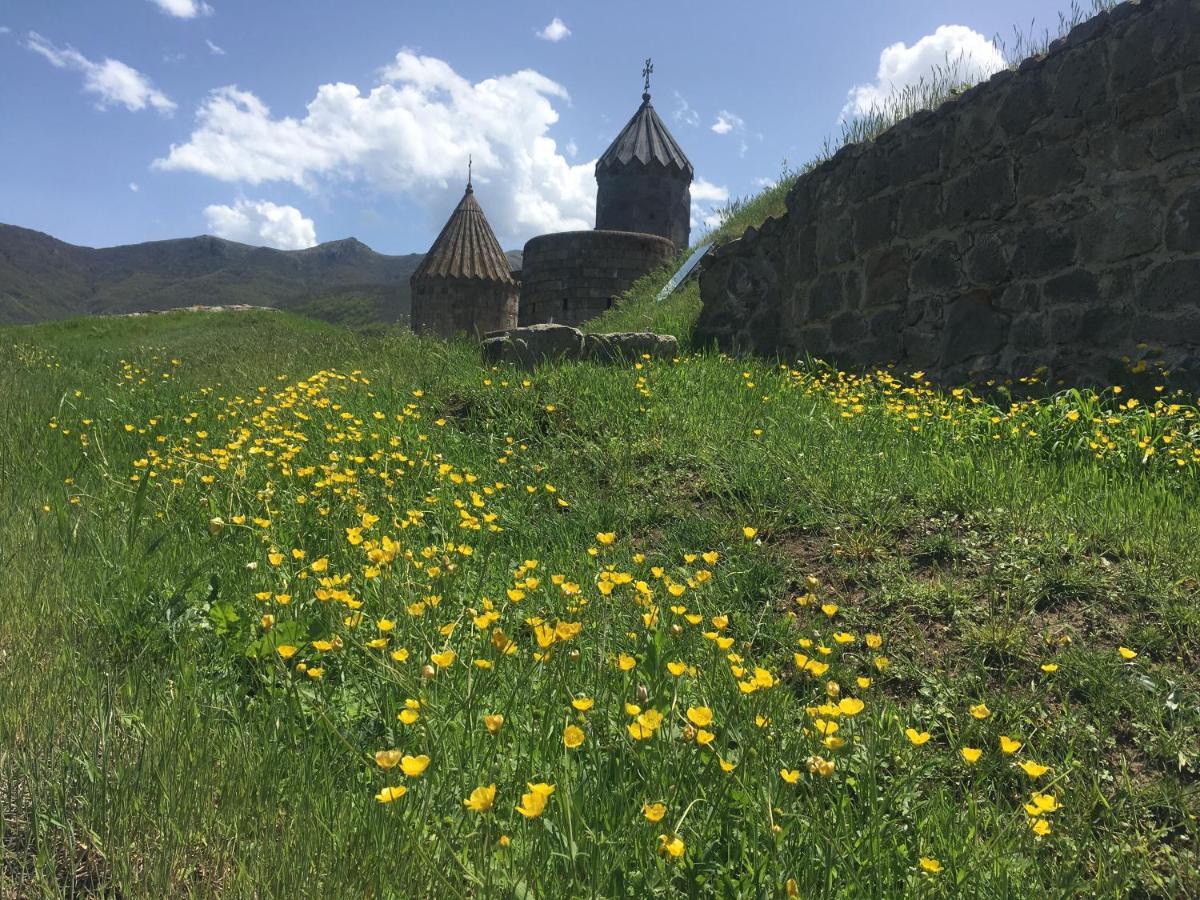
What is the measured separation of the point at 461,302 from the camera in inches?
853

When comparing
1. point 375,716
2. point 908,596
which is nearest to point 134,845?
point 375,716

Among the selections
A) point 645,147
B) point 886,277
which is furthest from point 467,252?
point 886,277

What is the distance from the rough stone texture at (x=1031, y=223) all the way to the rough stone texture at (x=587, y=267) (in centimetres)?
896

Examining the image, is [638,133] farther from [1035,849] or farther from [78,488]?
[1035,849]

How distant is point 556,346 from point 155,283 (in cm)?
19145

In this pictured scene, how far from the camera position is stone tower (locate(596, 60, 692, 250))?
2125 centimetres

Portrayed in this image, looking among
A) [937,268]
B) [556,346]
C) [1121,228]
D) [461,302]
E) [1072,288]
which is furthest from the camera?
[461,302]

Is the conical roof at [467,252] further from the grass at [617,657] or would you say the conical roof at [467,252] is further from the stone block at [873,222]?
the grass at [617,657]

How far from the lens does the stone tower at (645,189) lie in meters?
21.2

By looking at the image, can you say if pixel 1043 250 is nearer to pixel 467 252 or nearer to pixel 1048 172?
pixel 1048 172

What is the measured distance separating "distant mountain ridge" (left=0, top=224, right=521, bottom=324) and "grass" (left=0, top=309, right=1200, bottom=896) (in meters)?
116

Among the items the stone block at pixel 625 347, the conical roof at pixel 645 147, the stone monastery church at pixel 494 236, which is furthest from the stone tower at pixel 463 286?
the stone block at pixel 625 347

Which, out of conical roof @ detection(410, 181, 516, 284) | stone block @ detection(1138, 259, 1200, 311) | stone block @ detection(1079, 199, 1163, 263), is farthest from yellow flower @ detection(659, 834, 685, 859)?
conical roof @ detection(410, 181, 516, 284)

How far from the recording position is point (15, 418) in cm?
506
